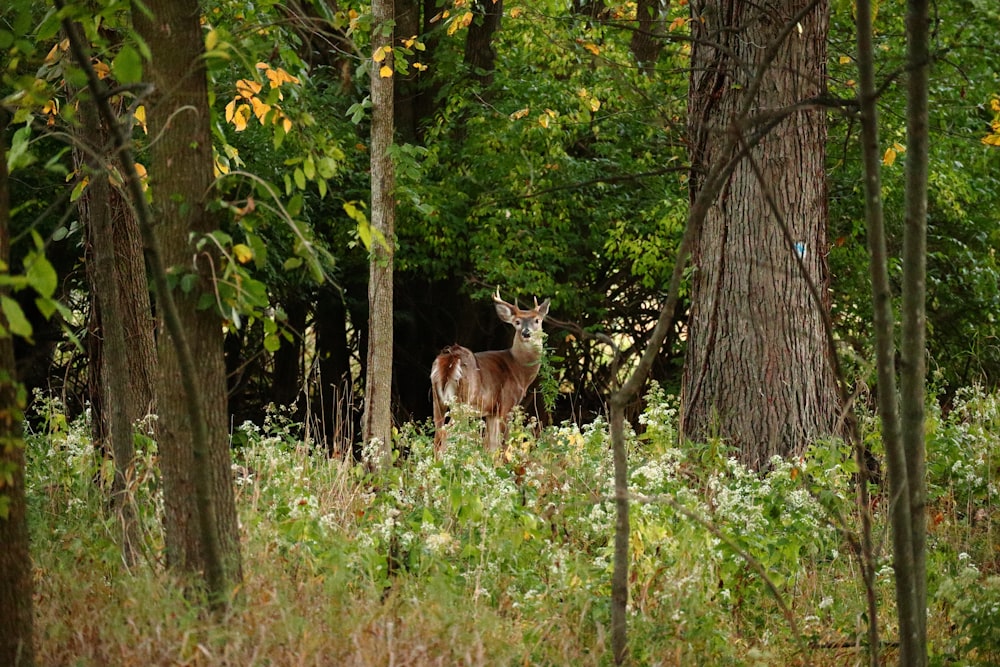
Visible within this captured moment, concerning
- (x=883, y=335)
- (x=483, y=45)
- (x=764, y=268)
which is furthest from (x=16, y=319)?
(x=483, y=45)

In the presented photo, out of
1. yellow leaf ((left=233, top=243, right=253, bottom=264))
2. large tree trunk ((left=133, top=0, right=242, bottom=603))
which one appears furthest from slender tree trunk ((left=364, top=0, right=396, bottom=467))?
yellow leaf ((left=233, top=243, right=253, bottom=264))

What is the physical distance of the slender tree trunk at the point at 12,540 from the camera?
3482mm

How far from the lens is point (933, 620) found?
5.10m

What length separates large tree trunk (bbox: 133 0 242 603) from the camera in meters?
3.98

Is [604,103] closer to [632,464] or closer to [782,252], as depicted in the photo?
[782,252]

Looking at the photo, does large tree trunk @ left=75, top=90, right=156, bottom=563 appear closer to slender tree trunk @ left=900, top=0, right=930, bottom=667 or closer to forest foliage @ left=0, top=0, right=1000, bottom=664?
forest foliage @ left=0, top=0, right=1000, bottom=664

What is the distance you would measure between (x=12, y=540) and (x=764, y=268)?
4948mm

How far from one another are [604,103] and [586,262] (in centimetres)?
256

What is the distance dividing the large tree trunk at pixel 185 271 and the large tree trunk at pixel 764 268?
157 inches

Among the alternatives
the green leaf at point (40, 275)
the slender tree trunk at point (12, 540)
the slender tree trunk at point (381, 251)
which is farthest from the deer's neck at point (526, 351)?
the green leaf at point (40, 275)

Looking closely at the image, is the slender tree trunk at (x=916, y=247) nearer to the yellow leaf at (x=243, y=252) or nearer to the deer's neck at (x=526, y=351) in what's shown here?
the yellow leaf at (x=243, y=252)

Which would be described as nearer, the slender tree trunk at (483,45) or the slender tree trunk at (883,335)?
the slender tree trunk at (883,335)

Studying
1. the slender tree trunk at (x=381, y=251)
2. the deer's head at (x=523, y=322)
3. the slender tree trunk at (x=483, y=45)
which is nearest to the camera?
the slender tree trunk at (x=381, y=251)

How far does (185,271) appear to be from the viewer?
3945mm
